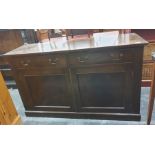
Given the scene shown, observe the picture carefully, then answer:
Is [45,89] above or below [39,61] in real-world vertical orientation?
below

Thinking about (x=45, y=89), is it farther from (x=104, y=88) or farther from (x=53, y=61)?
(x=104, y=88)

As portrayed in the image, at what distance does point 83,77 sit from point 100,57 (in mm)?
285

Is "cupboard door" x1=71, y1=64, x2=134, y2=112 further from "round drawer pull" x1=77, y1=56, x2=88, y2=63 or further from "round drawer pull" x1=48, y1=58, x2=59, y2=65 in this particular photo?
"round drawer pull" x1=48, y1=58, x2=59, y2=65

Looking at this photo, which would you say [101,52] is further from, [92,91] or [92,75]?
[92,91]

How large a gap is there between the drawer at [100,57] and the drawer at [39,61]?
11 centimetres

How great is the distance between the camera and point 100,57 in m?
1.54

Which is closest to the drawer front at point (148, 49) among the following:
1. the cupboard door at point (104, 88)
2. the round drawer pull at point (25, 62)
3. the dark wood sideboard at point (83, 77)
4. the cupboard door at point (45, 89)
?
the dark wood sideboard at point (83, 77)

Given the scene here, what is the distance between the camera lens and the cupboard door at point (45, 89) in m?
1.77

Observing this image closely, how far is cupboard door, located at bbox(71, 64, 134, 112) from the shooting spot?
1.59 m

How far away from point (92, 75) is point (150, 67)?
1.23m

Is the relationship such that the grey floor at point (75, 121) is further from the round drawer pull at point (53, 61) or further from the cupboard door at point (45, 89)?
the round drawer pull at point (53, 61)

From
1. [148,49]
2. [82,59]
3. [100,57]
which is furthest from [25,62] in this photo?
[148,49]
